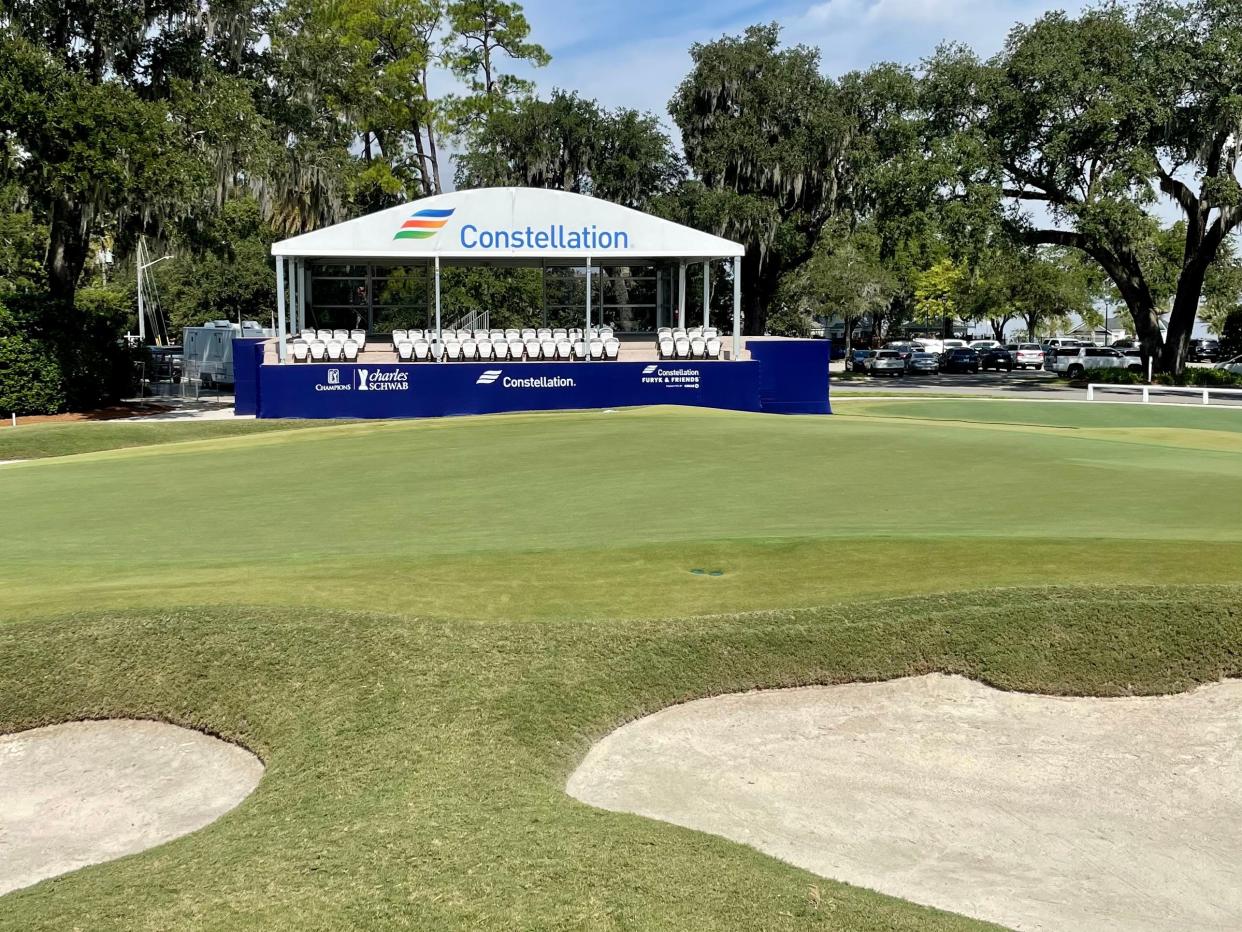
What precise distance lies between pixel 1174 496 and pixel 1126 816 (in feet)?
25.0

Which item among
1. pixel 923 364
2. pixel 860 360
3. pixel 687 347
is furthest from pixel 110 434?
pixel 923 364

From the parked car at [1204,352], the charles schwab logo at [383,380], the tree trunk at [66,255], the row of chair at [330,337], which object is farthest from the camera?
the parked car at [1204,352]

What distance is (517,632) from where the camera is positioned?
7.10m

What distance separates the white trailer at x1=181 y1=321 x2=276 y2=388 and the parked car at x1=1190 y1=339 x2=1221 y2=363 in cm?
5122

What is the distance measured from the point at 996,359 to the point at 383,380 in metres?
46.9

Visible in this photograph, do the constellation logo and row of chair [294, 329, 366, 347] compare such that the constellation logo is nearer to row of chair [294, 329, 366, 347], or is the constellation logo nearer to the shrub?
row of chair [294, 329, 366, 347]

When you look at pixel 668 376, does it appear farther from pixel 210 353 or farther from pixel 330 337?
pixel 210 353

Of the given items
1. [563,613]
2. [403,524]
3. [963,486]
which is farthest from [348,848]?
[963,486]

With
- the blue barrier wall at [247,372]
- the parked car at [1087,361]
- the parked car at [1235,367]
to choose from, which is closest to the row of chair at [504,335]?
the blue barrier wall at [247,372]

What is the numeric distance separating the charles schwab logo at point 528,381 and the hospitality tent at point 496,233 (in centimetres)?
145

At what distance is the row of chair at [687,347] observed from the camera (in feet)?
93.0

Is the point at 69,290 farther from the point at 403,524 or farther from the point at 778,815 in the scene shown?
the point at 778,815

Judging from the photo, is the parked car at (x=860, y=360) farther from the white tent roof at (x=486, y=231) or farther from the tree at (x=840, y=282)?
the white tent roof at (x=486, y=231)

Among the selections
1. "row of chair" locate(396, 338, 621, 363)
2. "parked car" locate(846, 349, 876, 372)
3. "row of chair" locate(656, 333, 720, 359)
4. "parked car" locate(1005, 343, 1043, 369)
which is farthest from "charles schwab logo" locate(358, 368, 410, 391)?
"parked car" locate(1005, 343, 1043, 369)
